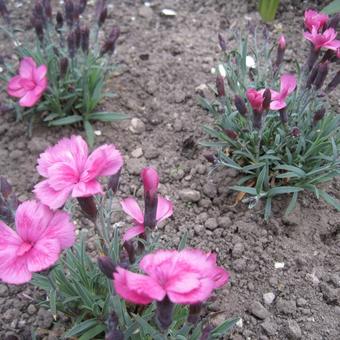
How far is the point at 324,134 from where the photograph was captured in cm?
232

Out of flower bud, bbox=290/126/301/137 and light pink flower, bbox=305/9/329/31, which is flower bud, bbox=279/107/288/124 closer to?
flower bud, bbox=290/126/301/137

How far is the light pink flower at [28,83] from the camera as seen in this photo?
2.47 m

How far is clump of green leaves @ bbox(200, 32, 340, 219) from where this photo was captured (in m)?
2.19

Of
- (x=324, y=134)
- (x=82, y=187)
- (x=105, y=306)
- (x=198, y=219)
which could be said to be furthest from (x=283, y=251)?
(x=82, y=187)

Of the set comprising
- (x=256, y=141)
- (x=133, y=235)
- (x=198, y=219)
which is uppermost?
(x=133, y=235)

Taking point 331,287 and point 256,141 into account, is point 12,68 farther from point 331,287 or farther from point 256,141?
point 331,287

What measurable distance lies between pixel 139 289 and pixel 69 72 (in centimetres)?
190

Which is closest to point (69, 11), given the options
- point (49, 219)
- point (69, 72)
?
point (69, 72)

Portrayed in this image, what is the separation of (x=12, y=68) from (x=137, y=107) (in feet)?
2.50

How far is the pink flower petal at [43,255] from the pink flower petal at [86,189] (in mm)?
137

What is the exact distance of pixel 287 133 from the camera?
2.25m

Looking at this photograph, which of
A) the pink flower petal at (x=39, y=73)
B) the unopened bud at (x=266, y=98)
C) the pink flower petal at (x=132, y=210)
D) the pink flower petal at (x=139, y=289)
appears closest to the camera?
the pink flower petal at (x=139, y=289)

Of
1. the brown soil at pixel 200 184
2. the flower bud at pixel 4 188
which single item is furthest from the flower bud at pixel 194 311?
the flower bud at pixel 4 188

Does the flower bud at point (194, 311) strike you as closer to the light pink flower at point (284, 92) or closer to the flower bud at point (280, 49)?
the light pink flower at point (284, 92)
